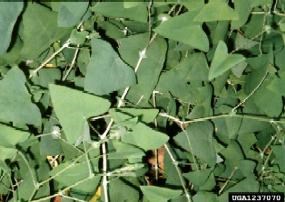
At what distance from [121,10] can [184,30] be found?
0.30 feet

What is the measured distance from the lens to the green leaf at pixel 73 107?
0.59 metres

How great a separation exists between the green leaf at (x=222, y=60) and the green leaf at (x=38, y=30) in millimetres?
210

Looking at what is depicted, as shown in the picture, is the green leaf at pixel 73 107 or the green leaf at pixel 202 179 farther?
the green leaf at pixel 202 179

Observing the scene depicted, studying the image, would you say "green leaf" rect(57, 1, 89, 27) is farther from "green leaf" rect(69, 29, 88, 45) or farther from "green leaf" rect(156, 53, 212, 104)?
"green leaf" rect(156, 53, 212, 104)

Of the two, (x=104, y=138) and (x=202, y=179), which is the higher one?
(x=104, y=138)

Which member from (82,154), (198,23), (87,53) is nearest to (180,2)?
(198,23)

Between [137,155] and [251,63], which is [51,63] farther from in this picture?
[251,63]

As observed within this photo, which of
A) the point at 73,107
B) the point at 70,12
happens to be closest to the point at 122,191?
the point at 73,107

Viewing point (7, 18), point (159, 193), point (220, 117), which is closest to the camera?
point (7, 18)

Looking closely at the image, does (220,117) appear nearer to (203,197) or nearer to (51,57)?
(203,197)

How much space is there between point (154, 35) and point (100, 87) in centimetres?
12

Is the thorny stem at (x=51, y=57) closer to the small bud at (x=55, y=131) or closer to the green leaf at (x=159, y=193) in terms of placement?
the small bud at (x=55, y=131)

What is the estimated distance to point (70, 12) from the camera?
1.92 feet

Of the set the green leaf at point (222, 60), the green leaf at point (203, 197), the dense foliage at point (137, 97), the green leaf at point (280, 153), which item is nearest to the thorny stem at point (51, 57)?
the dense foliage at point (137, 97)
